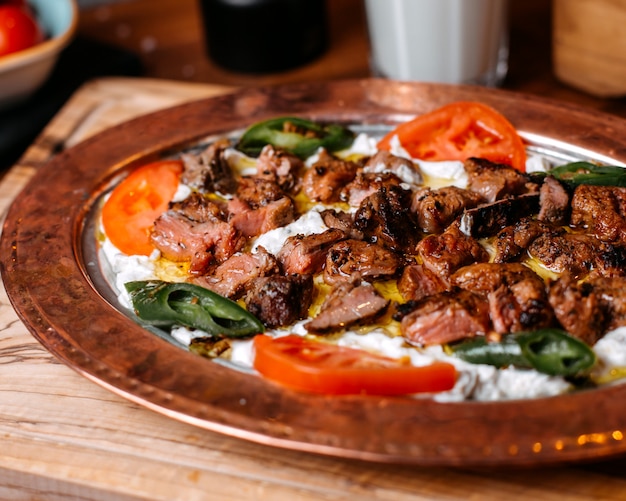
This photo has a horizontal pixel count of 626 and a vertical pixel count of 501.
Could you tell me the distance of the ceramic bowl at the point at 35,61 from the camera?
5285 mm

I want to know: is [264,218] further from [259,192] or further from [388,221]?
[388,221]

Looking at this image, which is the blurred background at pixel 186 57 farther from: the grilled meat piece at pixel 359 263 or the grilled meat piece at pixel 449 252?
the grilled meat piece at pixel 359 263

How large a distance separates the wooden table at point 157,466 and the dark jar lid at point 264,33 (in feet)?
10.5

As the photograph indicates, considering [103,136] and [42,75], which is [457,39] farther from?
[42,75]

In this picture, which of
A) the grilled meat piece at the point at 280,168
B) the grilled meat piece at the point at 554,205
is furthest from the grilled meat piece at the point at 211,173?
the grilled meat piece at the point at 554,205

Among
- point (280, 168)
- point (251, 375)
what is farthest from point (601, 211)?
point (251, 375)

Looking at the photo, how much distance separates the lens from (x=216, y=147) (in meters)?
4.30

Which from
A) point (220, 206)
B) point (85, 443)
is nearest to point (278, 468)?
point (85, 443)

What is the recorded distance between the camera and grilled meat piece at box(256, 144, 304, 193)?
4.13 metres

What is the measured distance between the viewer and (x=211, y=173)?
4188mm

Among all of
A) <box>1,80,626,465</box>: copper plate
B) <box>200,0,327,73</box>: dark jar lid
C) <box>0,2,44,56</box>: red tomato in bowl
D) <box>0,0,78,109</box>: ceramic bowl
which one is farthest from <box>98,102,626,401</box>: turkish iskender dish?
<box>0,2,44,56</box>: red tomato in bowl

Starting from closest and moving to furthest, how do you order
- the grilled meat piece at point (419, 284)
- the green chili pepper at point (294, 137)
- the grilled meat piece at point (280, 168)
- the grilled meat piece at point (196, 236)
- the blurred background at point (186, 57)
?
1. the grilled meat piece at point (419, 284)
2. the grilled meat piece at point (196, 236)
3. the grilled meat piece at point (280, 168)
4. the green chili pepper at point (294, 137)
5. the blurred background at point (186, 57)

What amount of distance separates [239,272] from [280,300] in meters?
0.34

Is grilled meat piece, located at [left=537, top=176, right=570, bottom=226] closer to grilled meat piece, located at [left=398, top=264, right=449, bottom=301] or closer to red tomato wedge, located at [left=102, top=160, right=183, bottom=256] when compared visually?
grilled meat piece, located at [left=398, top=264, right=449, bottom=301]
